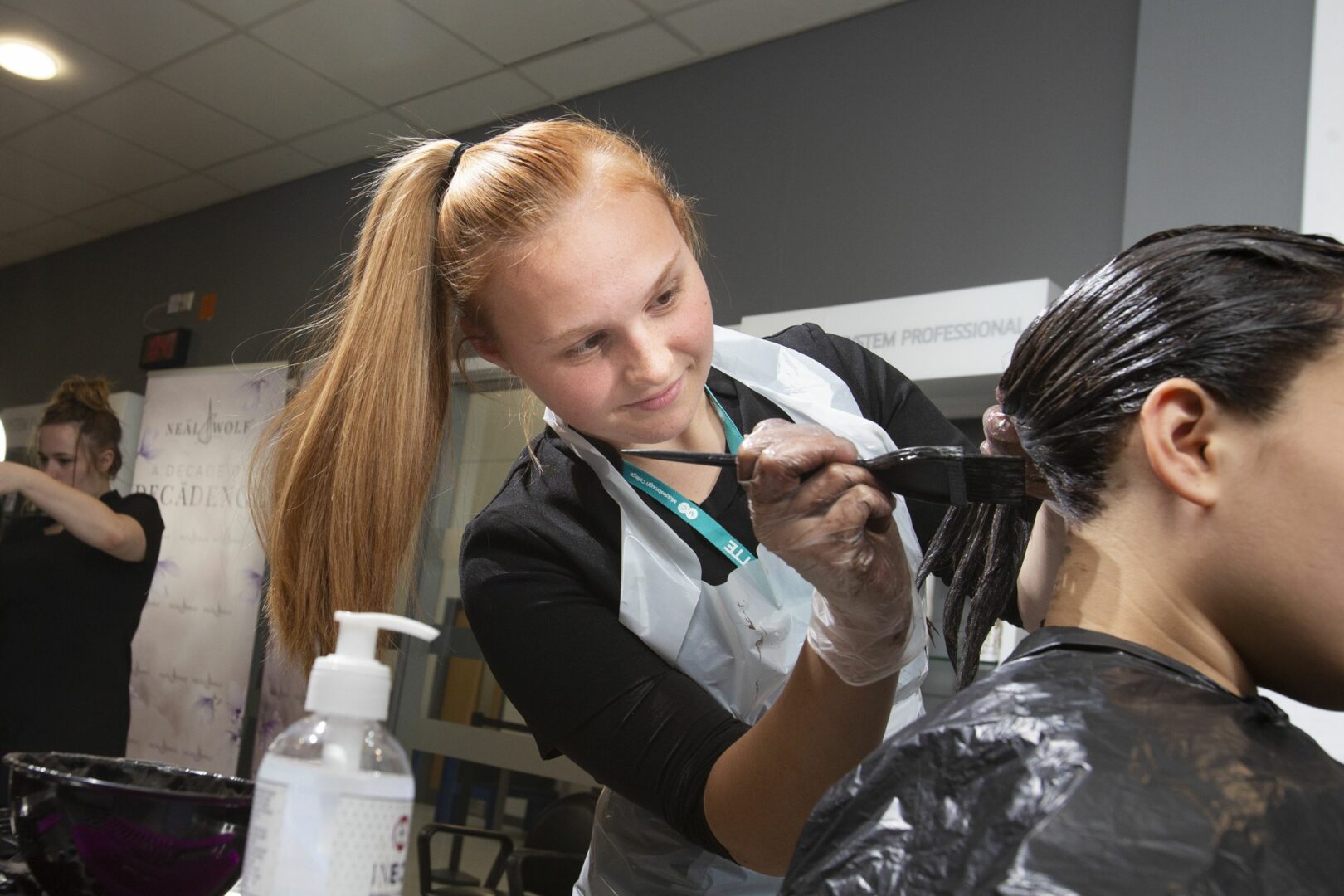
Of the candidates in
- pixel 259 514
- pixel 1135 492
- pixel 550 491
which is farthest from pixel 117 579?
pixel 1135 492

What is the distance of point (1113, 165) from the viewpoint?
2.66 m

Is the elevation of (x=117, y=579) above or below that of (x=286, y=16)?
below

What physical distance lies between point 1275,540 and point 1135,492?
0.11 m

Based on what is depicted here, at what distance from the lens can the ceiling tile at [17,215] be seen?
543cm

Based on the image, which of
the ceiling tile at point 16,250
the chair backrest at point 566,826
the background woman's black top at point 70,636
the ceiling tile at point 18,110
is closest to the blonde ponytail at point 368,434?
the chair backrest at point 566,826

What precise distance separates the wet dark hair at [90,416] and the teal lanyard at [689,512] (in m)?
2.57

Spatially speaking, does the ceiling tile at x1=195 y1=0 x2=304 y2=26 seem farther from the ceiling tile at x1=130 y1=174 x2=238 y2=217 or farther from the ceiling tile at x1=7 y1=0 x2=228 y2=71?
the ceiling tile at x1=130 y1=174 x2=238 y2=217

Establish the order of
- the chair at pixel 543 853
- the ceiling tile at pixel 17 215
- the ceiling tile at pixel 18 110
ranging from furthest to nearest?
the ceiling tile at pixel 17 215
the ceiling tile at pixel 18 110
the chair at pixel 543 853

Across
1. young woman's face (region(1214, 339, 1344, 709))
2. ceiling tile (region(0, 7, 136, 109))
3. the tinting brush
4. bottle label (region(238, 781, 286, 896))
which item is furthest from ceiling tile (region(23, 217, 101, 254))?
young woman's face (region(1214, 339, 1344, 709))

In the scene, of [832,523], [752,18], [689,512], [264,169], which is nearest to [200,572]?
[264,169]

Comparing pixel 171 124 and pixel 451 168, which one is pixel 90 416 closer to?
pixel 171 124

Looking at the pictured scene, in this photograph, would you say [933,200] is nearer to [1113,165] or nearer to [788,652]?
[1113,165]

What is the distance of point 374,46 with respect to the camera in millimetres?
3758

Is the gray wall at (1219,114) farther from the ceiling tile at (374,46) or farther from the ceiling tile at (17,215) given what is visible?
the ceiling tile at (17,215)
